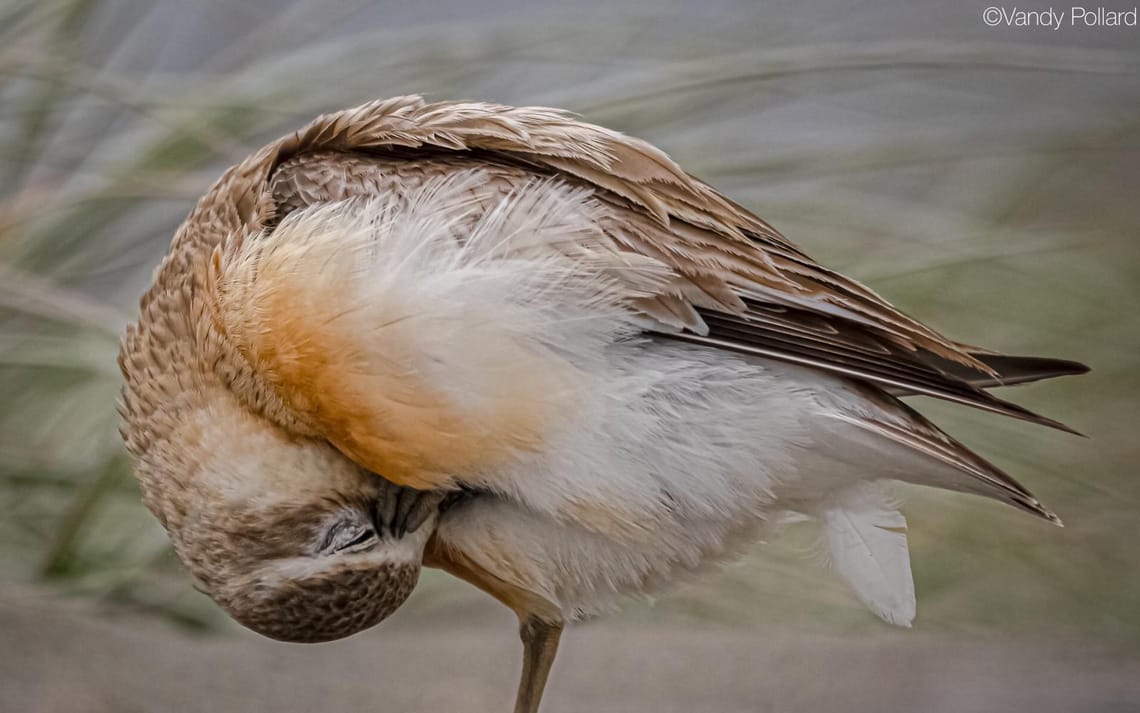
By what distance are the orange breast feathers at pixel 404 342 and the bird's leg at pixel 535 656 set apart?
0.99 ft

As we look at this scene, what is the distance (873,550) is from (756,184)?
63cm

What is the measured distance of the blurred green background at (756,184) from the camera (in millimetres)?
1488

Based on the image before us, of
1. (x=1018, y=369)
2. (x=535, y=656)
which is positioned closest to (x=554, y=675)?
(x=535, y=656)

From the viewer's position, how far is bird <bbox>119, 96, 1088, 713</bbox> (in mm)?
899

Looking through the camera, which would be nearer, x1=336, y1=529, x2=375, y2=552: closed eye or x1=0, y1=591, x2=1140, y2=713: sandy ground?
x1=336, y1=529, x2=375, y2=552: closed eye

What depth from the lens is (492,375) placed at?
889mm

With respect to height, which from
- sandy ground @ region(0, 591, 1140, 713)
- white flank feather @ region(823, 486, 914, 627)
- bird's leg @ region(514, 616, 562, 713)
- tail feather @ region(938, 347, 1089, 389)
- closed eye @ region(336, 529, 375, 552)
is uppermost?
tail feather @ region(938, 347, 1089, 389)

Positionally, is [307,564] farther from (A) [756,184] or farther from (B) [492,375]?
(A) [756,184]

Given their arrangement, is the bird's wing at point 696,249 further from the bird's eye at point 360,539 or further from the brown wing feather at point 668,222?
the bird's eye at point 360,539

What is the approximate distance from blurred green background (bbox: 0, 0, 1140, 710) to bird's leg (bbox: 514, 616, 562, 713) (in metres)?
0.38

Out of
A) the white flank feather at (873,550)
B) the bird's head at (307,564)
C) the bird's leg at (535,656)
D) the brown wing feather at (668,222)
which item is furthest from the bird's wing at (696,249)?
the bird's leg at (535,656)

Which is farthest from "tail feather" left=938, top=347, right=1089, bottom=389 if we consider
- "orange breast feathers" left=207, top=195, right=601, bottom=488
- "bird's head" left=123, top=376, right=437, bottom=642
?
"bird's head" left=123, top=376, right=437, bottom=642

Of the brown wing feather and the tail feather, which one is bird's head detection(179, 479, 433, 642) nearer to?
the brown wing feather

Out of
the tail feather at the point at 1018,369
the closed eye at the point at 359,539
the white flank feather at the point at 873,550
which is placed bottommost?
the white flank feather at the point at 873,550
